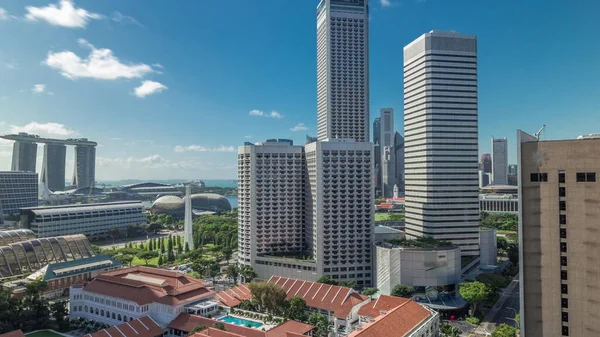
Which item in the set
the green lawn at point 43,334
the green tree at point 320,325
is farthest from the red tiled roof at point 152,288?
the green tree at point 320,325

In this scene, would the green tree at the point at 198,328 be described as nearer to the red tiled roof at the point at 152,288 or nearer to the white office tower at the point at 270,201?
the red tiled roof at the point at 152,288

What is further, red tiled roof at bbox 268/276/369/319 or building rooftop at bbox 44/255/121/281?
building rooftop at bbox 44/255/121/281

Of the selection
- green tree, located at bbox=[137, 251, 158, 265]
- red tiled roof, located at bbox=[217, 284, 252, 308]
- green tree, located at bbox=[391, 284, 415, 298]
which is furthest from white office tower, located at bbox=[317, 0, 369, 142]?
green tree, located at bbox=[391, 284, 415, 298]

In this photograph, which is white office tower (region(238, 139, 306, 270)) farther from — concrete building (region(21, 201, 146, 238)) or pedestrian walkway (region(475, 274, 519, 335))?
concrete building (region(21, 201, 146, 238))

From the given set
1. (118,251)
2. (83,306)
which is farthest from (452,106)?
(118,251)

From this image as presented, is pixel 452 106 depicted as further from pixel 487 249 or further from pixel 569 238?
pixel 569 238

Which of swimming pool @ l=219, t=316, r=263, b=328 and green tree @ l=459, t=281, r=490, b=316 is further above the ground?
green tree @ l=459, t=281, r=490, b=316
